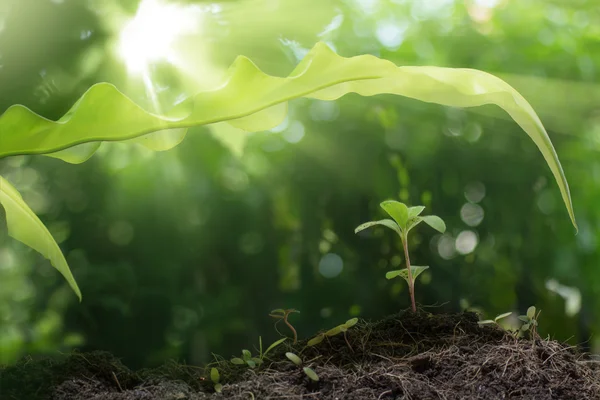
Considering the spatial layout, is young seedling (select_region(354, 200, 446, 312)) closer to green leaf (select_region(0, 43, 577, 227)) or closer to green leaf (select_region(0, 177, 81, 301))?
green leaf (select_region(0, 43, 577, 227))

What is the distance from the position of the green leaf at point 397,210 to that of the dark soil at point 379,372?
5.6 inches

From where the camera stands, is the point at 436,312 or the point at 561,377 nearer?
the point at 561,377

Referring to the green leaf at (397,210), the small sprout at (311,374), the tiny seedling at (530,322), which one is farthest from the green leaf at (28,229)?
the tiny seedling at (530,322)

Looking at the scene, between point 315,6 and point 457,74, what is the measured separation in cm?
41

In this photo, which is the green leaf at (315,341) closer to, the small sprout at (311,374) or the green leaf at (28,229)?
the small sprout at (311,374)

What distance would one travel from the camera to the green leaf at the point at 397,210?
0.69 meters

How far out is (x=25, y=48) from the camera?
0.81 meters

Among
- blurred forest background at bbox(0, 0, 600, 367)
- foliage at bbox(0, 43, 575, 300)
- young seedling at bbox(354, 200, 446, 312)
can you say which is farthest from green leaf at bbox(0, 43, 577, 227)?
blurred forest background at bbox(0, 0, 600, 367)

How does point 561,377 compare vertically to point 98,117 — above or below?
below

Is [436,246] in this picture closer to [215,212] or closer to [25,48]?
[215,212]

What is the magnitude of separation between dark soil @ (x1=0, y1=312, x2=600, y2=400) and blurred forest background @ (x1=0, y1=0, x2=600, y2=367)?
109 mm

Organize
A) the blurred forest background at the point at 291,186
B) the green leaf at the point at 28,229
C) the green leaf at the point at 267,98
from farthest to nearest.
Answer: the blurred forest background at the point at 291,186 → the green leaf at the point at 28,229 → the green leaf at the point at 267,98

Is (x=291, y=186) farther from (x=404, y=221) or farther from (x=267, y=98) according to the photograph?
(x=267, y=98)

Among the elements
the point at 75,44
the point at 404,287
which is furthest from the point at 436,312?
the point at 75,44
